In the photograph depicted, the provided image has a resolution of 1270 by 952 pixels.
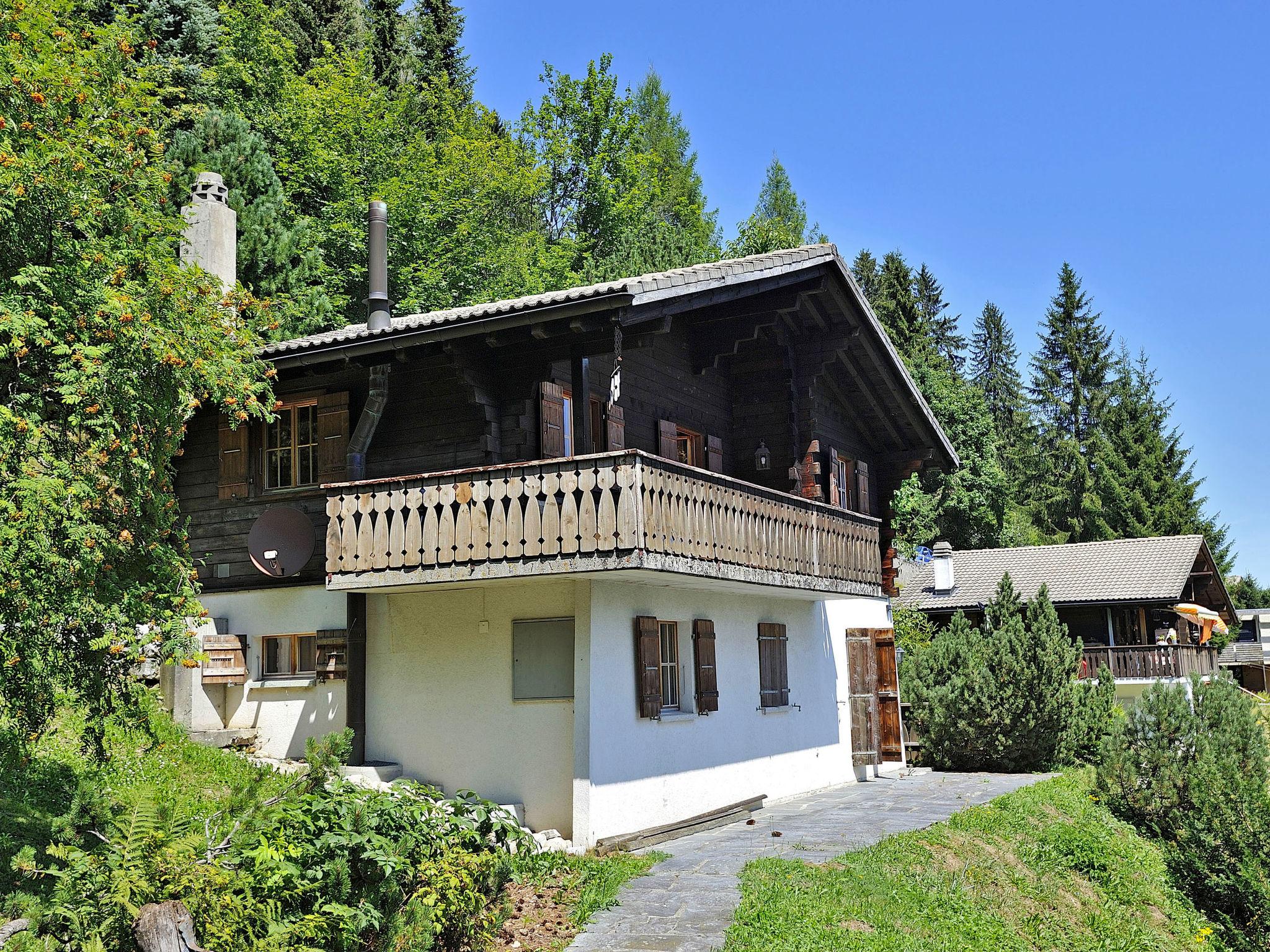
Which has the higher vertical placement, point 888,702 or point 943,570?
point 943,570

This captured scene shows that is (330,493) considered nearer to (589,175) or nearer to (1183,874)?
(1183,874)

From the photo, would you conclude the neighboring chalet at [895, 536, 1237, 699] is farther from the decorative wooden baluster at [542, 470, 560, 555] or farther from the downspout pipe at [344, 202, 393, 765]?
the decorative wooden baluster at [542, 470, 560, 555]

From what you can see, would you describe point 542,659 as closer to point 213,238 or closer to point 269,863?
point 269,863

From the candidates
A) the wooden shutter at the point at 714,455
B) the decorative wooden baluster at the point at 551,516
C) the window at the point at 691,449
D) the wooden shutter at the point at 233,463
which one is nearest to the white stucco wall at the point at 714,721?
the decorative wooden baluster at the point at 551,516

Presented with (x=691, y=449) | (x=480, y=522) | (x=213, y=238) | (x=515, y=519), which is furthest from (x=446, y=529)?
(x=213, y=238)

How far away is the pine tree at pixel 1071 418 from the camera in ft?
172

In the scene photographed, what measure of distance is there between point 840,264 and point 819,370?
1.69 metres

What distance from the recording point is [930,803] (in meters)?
15.8

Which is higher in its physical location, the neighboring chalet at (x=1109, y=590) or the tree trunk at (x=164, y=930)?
the neighboring chalet at (x=1109, y=590)

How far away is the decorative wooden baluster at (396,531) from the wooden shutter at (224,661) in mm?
3191

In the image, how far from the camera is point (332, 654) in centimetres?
1386

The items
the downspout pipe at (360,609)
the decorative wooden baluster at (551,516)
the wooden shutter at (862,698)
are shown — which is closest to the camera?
the decorative wooden baluster at (551,516)

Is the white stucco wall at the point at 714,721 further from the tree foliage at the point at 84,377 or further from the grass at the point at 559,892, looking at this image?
the tree foliage at the point at 84,377

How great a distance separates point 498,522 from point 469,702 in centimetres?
237
